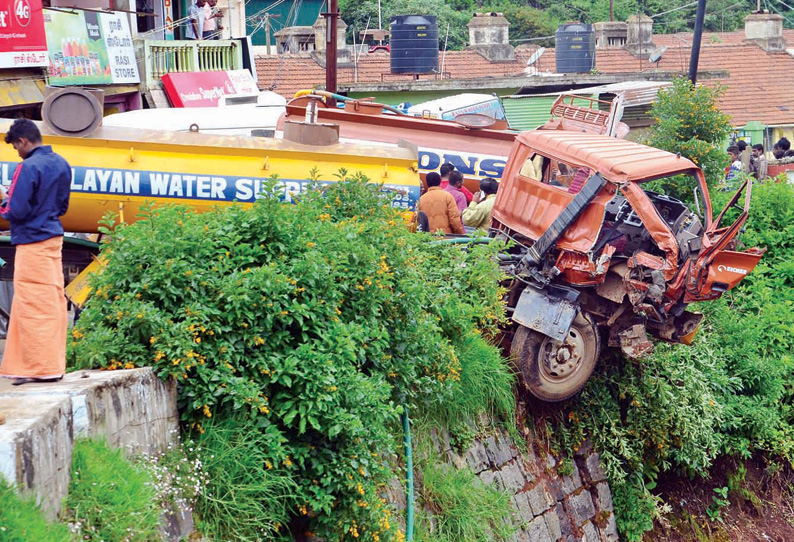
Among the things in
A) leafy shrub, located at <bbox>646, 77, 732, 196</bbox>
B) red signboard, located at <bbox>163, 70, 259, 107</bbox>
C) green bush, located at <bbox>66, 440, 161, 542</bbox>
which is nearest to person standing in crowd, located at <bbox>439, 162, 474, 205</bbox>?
leafy shrub, located at <bbox>646, 77, 732, 196</bbox>

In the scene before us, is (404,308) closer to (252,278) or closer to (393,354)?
(393,354)

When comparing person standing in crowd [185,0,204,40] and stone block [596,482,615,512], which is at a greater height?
person standing in crowd [185,0,204,40]

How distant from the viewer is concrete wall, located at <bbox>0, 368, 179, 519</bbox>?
4.30 m

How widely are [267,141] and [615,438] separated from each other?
429 centimetres

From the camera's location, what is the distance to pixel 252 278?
20.0 ft

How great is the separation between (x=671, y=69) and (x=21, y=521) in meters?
29.7

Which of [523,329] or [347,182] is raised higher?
[347,182]

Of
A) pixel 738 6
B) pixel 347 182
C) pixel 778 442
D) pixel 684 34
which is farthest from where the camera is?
pixel 738 6

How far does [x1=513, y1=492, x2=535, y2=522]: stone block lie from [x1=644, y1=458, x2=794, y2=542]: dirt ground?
6.96 feet

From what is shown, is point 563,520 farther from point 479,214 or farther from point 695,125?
point 695,125

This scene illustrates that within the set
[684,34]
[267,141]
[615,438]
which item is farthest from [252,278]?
[684,34]

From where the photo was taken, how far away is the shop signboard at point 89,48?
16.5 metres

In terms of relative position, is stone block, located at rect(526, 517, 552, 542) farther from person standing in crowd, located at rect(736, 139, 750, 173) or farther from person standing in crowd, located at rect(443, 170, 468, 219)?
person standing in crowd, located at rect(736, 139, 750, 173)

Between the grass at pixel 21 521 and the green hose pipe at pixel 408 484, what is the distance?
315 cm
